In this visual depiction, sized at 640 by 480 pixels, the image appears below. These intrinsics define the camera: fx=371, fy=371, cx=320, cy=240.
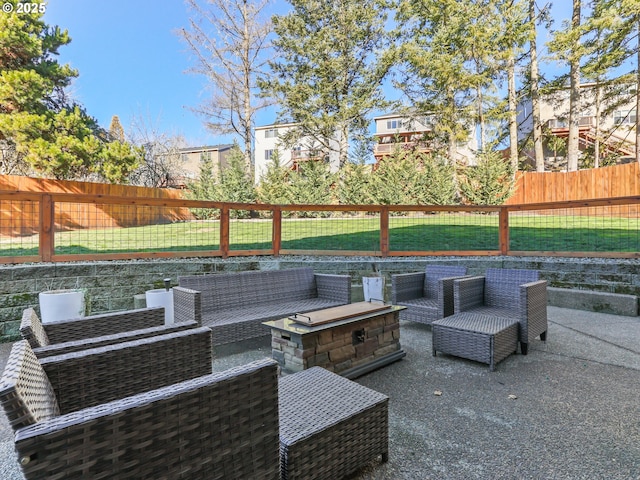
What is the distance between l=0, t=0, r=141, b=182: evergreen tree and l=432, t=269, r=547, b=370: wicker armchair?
12077 mm

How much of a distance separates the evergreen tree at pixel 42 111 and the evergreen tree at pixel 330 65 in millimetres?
7223

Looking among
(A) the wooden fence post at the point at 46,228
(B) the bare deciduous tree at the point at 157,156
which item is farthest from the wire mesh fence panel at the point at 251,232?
(B) the bare deciduous tree at the point at 157,156

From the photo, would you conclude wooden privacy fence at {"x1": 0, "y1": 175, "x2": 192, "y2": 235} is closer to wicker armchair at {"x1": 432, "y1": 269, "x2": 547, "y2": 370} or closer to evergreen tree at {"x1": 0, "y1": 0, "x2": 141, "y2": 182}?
wicker armchair at {"x1": 432, "y1": 269, "x2": 547, "y2": 370}

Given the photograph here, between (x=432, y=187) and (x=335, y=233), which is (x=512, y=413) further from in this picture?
(x=432, y=187)

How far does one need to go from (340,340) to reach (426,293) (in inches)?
79.5

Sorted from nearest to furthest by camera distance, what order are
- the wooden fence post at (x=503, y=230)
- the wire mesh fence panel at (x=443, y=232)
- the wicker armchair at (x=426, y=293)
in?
the wicker armchair at (x=426, y=293) < the wooden fence post at (x=503, y=230) < the wire mesh fence panel at (x=443, y=232)

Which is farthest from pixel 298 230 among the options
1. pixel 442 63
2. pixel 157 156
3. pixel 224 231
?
pixel 157 156

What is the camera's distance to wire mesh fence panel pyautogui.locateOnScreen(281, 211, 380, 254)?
5742 millimetres

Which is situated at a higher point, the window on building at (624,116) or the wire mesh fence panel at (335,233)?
the window on building at (624,116)

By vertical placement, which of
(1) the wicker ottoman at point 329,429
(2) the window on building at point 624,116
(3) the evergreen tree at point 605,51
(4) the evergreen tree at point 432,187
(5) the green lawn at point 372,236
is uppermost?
(3) the evergreen tree at point 605,51

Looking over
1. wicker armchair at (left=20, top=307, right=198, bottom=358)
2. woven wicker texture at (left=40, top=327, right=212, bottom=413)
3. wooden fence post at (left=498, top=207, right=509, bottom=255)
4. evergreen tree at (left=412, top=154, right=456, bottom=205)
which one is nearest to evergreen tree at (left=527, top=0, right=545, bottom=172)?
evergreen tree at (left=412, top=154, right=456, bottom=205)

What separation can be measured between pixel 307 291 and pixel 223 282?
98cm

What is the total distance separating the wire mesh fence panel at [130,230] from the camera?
17.0 ft

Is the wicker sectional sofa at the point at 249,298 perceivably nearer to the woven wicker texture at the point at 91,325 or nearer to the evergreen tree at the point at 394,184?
the woven wicker texture at the point at 91,325
